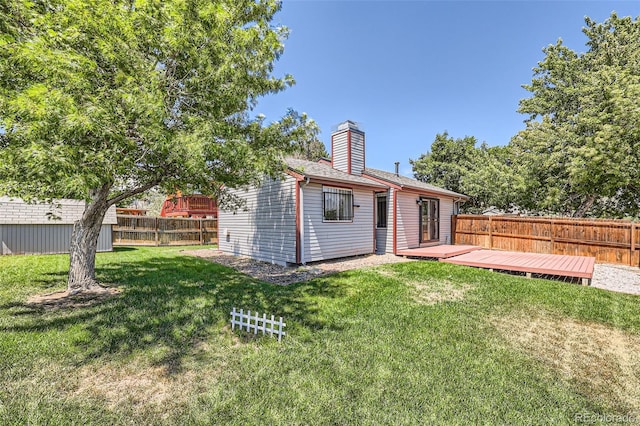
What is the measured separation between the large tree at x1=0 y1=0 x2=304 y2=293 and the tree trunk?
2 centimetres

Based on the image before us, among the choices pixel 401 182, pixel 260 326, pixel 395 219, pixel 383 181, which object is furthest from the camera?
pixel 401 182

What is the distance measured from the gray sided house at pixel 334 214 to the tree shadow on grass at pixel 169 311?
275cm

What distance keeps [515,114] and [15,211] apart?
28802 millimetres

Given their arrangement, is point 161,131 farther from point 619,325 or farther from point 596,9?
point 596,9

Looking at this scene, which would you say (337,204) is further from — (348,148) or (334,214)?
(348,148)

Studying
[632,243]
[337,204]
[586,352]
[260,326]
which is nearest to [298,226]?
[337,204]

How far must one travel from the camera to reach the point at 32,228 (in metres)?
10.9

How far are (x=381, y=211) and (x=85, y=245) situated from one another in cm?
1026

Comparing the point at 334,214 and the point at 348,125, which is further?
the point at 348,125

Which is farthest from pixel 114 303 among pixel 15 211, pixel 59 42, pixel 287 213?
pixel 15 211

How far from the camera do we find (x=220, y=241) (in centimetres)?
1342

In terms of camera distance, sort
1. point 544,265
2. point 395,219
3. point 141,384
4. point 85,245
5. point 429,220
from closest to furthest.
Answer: point 141,384
point 85,245
point 544,265
point 395,219
point 429,220

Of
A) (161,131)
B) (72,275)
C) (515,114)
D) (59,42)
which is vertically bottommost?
(72,275)

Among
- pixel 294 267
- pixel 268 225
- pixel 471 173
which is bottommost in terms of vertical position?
pixel 294 267
